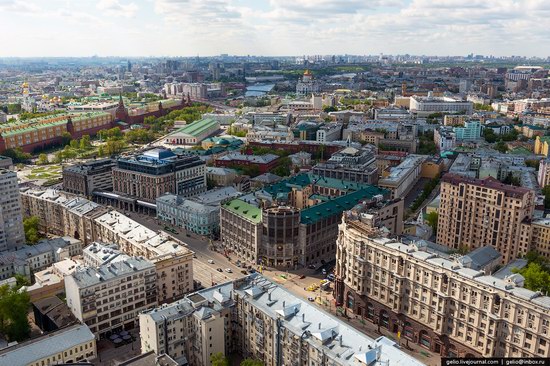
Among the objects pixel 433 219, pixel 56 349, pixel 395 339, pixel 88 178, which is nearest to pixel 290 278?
pixel 395 339

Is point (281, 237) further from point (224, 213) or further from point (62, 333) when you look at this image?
point (62, 333)

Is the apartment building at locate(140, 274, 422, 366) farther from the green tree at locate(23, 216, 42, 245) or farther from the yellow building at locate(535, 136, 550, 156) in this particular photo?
the yellow building at locate(535, 136, 550, 156)

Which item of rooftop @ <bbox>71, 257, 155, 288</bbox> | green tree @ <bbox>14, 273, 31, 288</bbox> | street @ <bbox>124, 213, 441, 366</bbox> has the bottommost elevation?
street @ <bbox>124, 213, 441, 366</bbox>

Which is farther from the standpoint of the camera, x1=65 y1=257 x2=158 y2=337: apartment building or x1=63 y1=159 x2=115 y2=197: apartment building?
x1=63 y1=159 x2=115 y2=197: apartment building

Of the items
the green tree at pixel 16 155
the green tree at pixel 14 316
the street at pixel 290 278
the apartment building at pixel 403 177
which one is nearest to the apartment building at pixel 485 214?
the apartment building at pixel 403 177

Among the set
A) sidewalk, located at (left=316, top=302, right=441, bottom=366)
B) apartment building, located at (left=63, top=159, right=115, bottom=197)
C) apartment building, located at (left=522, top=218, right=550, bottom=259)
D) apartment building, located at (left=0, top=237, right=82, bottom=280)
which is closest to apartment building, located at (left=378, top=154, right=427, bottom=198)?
apartment building, located at (left=522, top=218, right=550, bottom=259)

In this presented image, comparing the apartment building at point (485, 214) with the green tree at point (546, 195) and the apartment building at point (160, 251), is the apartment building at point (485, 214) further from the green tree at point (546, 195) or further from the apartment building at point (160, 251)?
the apartment building at point (160, 251)
